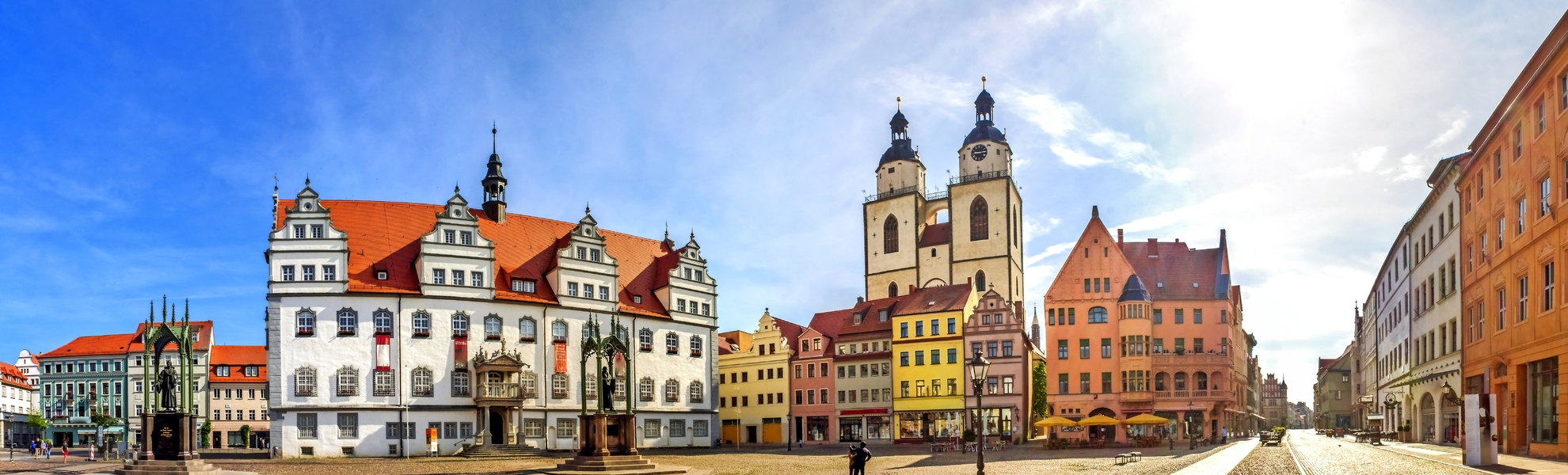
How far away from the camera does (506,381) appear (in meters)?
61.3

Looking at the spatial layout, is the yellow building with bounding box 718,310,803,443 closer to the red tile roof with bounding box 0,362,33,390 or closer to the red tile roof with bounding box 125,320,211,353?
the red tile roof with bounding box 125,320,211,353

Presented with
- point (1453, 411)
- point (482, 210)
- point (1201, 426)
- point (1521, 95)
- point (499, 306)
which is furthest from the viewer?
point (1201, 426)

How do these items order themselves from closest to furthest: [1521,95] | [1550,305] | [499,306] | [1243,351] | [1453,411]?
[1550,305] → [1521,95] → [1453,411] → [499,306] → [1243,351]

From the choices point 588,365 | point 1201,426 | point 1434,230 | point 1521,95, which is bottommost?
point 1201,426

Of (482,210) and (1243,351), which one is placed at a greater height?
(482,210)

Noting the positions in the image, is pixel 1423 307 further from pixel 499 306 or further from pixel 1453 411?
pixel 499 306

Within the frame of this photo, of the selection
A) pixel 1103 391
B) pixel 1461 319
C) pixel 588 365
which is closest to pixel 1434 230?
pixel 1461 319

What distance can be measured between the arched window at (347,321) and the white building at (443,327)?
0.18 ft

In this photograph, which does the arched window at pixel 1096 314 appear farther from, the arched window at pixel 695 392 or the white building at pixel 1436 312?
the arched window at pixel 695 392

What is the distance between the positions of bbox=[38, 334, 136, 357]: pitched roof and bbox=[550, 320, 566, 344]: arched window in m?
65.5

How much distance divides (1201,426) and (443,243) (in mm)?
47850

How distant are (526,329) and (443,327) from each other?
15.3 feet

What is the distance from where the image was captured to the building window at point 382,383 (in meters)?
58.1

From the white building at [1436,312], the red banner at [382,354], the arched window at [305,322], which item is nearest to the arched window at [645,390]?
the red banner at [382,354]
